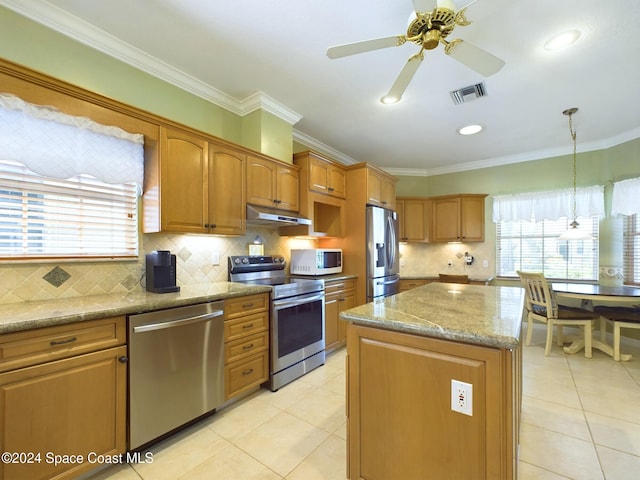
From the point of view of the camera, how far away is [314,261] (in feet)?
11.0

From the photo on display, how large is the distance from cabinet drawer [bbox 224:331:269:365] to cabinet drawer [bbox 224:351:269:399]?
0.15 feet

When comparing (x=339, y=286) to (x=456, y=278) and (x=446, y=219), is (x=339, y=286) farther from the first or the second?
(x=446, y=219)

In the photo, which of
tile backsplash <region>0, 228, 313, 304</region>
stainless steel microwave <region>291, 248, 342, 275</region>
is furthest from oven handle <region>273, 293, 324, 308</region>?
tile backsplash <region>0, 228, 313, 304</region>

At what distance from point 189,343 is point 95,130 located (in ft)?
5.16

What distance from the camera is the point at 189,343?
1.91m

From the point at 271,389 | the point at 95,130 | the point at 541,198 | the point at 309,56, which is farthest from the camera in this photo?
the point at 541,198

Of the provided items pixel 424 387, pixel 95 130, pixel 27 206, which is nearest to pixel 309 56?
pixel 95 130

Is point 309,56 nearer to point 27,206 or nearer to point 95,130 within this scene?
point 95,130

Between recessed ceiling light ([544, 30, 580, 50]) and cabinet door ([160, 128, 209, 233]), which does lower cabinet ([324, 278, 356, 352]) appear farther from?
recessed ceiling light ([544, 30, 580, 50])

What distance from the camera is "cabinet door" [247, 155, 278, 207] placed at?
9.17ft

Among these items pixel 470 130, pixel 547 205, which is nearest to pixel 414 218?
pixel 470 130

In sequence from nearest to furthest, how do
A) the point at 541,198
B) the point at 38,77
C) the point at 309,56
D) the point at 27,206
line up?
1. the point at 38,77
2. the point at 27,206
3. the point at 309,56
4. the point at 541,198

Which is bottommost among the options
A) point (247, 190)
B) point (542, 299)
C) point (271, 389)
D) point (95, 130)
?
point (271, 389)

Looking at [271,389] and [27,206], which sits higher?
[27,206]
